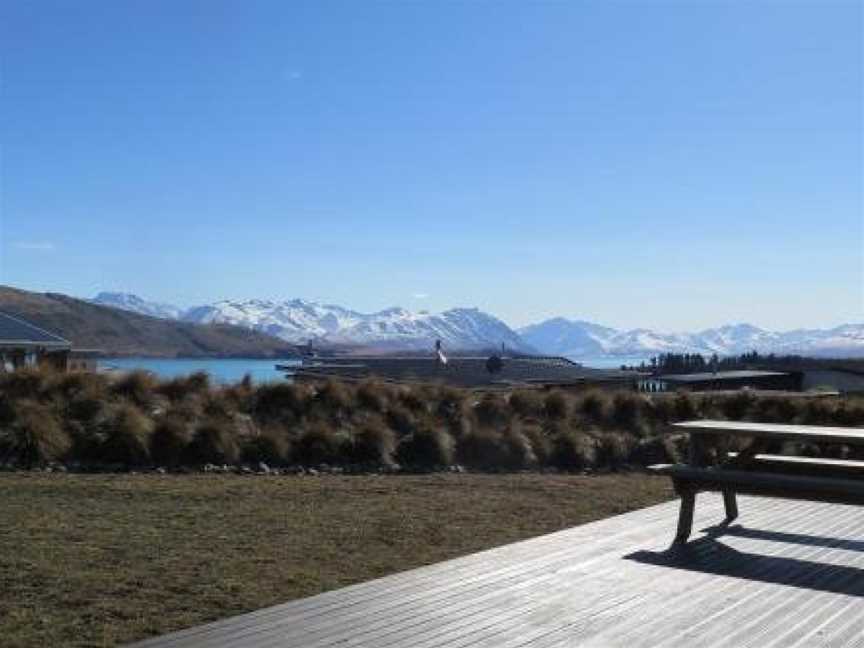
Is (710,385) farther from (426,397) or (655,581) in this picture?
(655,581)

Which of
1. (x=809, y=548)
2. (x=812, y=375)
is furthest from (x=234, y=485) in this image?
(x=812, y=375)

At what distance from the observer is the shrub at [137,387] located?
14570 mm

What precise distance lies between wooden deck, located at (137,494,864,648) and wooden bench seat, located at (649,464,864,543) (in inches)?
13.7

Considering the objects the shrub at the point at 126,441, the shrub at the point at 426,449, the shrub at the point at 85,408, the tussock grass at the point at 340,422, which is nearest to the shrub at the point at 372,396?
the tussock grass at the point at 340,422

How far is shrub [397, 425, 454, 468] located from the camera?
14039 millimetres

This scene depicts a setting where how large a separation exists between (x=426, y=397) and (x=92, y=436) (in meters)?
5.08

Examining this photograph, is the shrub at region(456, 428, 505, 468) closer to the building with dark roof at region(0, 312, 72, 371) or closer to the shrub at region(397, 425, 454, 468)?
the shrub at region(397, 425, 454, 468)

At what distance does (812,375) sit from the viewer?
125 feet

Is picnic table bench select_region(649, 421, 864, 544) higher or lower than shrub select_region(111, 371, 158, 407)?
lower

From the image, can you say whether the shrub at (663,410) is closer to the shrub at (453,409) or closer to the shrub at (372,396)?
the shrub at (453,409)

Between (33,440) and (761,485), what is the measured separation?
8.42m

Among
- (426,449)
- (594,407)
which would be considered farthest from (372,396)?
(594,407)

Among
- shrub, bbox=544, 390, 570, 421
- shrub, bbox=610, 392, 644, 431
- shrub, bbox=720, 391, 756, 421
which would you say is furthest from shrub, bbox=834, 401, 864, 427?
shrub, bbox=544, 390, 570, 421

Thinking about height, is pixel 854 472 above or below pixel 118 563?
above
